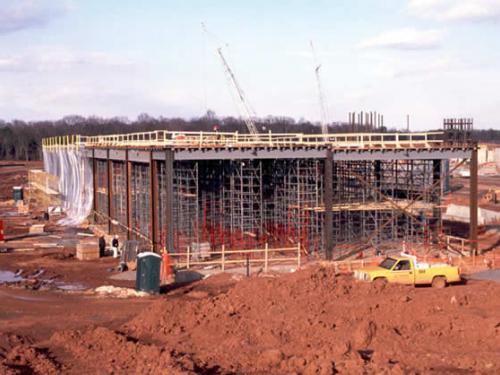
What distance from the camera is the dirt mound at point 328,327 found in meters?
14.4

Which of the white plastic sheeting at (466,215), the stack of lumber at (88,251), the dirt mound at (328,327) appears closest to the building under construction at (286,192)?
the stack of lumber at (88,251)

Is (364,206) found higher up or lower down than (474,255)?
higher up

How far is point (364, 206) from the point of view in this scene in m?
32.6

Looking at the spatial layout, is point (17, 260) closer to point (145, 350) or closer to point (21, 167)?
point (145, 350)

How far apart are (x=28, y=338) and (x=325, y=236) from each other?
16152 millimetres

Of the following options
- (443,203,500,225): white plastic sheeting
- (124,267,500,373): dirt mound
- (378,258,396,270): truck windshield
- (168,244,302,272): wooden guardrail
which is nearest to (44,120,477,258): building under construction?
(168,244,302,272): wooden guardrail

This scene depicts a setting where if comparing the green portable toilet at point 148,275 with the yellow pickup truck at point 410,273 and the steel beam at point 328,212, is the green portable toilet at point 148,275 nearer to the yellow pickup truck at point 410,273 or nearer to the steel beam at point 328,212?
the yellow pickup truck at point 410,273

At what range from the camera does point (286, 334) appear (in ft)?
54.2

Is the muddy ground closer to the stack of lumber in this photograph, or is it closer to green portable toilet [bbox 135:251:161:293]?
green portable toilet [bbox 135:251:161:293]

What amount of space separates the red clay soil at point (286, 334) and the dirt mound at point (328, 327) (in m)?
0.03

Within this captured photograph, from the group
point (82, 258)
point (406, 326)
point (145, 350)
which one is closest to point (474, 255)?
point (406, 326)

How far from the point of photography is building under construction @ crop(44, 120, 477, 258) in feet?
101

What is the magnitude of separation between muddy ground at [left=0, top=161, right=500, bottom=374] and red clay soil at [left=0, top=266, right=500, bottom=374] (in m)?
0.03

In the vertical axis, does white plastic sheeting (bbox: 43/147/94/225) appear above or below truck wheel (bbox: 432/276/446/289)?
above
